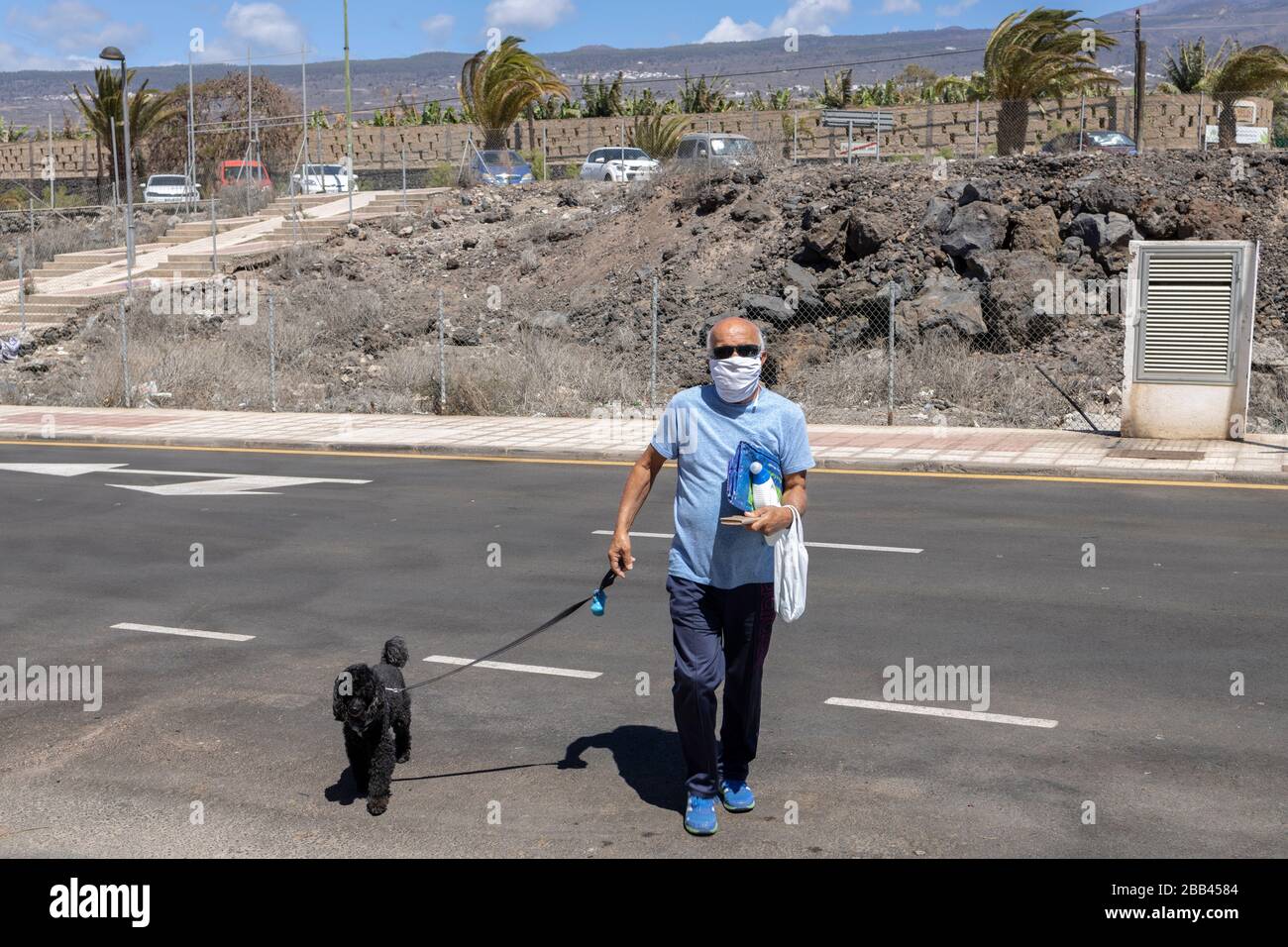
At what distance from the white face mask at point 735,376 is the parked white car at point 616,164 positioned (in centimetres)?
3584

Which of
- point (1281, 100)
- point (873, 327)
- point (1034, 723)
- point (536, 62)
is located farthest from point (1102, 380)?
point (1281, 100)

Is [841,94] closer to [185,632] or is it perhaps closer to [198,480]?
[198,480]

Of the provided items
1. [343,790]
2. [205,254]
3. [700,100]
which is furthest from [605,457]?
[700,100]

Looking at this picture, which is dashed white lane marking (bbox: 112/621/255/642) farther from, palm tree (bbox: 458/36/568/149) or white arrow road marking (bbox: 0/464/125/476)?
palm tree (bbox: 458/36/568/149)

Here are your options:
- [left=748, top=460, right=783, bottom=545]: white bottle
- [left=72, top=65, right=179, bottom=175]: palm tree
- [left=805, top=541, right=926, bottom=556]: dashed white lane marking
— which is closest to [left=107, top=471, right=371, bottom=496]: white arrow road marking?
[left=805, top=541, right=926, bottom=556]: dashed white lane marking

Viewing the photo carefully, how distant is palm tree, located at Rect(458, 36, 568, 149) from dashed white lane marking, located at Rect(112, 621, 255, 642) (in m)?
36.3

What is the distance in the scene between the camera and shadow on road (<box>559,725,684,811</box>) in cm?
612

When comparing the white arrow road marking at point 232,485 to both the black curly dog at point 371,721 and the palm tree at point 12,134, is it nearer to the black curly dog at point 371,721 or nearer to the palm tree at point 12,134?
the black curly dog at point 371,721

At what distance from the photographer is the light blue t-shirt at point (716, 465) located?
18.5 ft

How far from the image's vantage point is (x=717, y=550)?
5.64m

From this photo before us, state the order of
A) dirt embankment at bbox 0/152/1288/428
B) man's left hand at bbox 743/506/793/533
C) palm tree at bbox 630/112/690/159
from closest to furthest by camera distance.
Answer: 1. man's left hand at bbox 743/506/793/533
2. dirt embankment at bbox 0/152/1288/428
3. palm tree at bbox 630/112/690/159

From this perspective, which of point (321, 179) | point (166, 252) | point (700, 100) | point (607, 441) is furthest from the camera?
point (700, 100)

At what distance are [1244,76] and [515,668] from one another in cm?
3679
